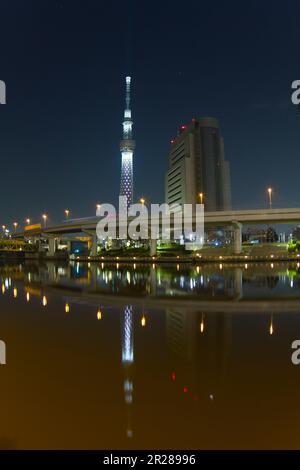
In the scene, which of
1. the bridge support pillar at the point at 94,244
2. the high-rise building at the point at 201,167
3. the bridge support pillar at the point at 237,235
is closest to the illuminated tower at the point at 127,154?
the high-rise building at the point at 201,167

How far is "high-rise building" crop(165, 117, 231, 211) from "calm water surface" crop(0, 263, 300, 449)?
150300 mm

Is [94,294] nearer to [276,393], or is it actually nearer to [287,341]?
[287,341]

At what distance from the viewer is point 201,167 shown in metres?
172

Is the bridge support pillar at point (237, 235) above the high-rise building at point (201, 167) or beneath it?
beneath

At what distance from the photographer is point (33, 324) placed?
48.3ft

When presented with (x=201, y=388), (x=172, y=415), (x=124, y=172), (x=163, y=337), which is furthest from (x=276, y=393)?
(x=124, y=172)

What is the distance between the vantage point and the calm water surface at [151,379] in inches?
238

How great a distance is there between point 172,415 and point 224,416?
35.2 inches

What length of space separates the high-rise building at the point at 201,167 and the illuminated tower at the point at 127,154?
22.7 meters

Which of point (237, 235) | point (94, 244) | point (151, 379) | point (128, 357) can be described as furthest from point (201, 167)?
point (151, 379)

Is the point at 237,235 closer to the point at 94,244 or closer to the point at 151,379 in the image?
the point at 94,244

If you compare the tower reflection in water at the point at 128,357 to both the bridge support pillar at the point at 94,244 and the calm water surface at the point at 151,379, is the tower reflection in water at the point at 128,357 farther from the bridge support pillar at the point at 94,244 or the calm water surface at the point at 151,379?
the bridge support pillar at the point at 94,244

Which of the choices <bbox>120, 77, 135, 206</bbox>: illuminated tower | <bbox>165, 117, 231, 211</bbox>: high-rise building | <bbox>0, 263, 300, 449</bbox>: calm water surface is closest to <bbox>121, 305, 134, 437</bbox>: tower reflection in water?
<bbox>0, 263, 300, 449</bbox>: calm water surface
